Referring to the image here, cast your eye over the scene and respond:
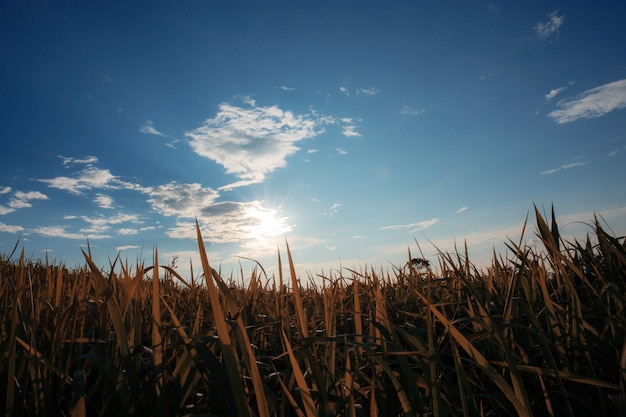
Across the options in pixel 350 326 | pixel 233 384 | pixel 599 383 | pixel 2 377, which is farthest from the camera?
pixel 350 326

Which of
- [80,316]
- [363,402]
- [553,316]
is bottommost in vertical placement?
[363,402]

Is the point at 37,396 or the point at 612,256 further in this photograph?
the point at 612,256

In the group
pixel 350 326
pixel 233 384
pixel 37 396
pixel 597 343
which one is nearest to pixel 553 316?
pixel 597 343

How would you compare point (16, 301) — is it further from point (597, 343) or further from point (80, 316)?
point (597, 343)

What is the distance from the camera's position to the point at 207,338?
1435mm

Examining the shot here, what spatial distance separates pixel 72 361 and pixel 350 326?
1.55 metres

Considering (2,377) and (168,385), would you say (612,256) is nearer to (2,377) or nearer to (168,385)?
(168,385)

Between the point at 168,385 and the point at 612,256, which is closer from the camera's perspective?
the point at 168,385

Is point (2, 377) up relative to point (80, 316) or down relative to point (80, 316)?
down

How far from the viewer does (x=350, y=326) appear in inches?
99.7

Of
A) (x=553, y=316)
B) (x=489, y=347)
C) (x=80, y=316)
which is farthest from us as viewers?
(x=80, y=316)

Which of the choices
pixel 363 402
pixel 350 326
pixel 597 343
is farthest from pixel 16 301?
pixel 597 343

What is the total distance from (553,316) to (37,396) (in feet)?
6.62

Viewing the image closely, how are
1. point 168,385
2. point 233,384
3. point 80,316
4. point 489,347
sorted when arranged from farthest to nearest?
1. point 80,316
2. point 489,347
3. point 168,385
4. point 233,384
